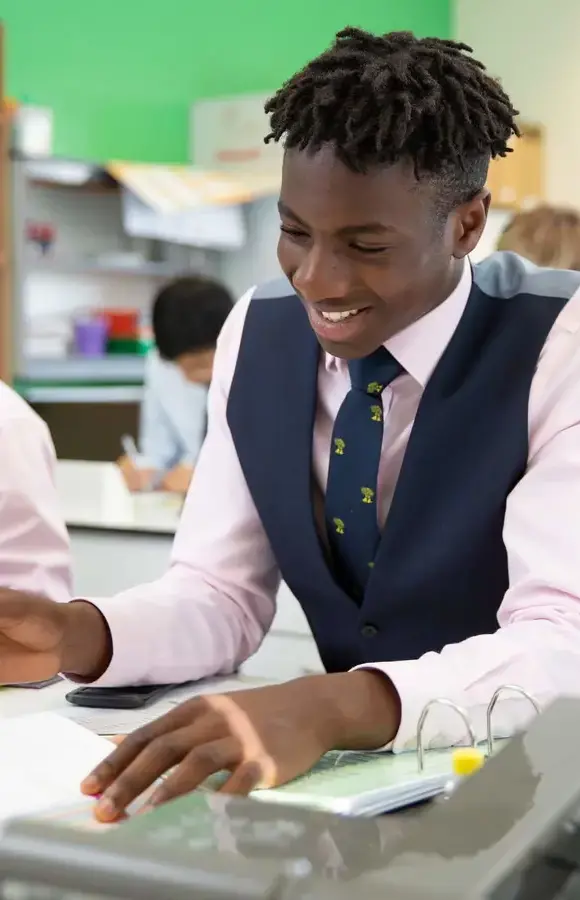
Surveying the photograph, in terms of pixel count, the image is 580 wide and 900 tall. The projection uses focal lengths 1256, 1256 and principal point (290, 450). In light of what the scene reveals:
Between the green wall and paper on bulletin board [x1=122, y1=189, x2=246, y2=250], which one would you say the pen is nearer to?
paper on bulletin board [x1=122, y1=189, x2=246, y2=250]

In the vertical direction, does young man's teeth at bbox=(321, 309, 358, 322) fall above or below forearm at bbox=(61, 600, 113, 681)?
above

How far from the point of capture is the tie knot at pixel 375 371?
45.3 inches

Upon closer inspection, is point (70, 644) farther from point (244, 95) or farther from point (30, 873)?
point (244, 95)

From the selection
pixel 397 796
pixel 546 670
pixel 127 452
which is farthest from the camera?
pixel 127 452

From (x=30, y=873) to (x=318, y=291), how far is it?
642 millimetres

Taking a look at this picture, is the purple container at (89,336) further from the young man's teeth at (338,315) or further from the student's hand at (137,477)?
the young man's teeth at (338,315)

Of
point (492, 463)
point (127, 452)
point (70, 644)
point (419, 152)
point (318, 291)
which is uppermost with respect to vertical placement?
point (419, 152)

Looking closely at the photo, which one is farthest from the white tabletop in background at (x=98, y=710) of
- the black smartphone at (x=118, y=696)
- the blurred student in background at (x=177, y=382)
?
the blurred student in background at (x=177, y=382)

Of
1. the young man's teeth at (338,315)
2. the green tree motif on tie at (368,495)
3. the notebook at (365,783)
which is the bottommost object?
the notebook at (365,783)

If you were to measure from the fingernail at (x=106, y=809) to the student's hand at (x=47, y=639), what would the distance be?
1.08ft

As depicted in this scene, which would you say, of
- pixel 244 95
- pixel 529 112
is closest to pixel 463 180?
pixel 244 95

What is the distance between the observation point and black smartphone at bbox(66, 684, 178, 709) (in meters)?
1.11

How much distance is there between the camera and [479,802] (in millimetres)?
457

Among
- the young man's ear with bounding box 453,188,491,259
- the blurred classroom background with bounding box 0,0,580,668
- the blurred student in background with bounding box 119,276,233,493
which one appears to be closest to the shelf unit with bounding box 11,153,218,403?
the blurred classroom background with bounding box 0,0,580,668
